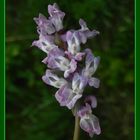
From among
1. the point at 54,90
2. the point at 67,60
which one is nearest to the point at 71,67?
the point at 67,60

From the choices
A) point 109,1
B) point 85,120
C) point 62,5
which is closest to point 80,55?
point 85,120

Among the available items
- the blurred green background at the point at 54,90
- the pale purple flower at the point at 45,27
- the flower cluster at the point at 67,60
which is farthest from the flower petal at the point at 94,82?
the blurred green background at the point at 54,90

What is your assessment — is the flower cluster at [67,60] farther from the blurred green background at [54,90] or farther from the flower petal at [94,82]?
the blurred green background at [54,90]

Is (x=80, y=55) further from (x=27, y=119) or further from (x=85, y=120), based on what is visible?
(x=27, y=119)

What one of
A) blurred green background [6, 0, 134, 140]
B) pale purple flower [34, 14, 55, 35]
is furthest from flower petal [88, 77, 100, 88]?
blurred green background [6, 0, 134, 140]

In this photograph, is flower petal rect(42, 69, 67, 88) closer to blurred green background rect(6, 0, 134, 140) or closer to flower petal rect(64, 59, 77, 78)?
flower petal rect(64, 59, 77, 78)

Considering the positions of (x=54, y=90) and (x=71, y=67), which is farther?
(x=54, y=90)

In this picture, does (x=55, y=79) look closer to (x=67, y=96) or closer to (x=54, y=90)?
(x=67, y=96)
